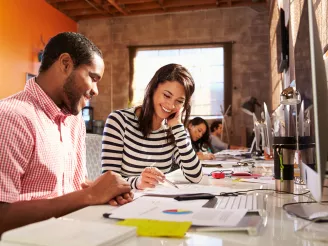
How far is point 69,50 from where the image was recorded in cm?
131

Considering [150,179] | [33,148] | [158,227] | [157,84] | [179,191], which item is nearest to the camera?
[158,227]

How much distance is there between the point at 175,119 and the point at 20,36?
173 inches

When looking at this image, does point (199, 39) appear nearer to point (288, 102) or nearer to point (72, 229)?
point (288, 102)

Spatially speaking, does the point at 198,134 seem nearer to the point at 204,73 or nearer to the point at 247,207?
the point at 204,73

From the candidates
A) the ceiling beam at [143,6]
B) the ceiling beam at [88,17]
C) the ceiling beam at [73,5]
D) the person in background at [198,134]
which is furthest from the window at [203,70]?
the person in background at [198,134]

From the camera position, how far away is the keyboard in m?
0.98

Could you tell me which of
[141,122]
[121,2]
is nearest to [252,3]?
[121,2]

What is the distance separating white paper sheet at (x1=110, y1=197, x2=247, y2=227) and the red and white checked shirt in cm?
33

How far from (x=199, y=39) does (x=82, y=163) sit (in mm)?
5386

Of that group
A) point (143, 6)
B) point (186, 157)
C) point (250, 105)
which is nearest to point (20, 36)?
point (143, 6)

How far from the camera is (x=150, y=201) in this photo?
1035 mm

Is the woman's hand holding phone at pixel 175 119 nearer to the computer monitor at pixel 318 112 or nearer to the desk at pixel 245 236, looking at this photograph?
the desk at pixel 245 236

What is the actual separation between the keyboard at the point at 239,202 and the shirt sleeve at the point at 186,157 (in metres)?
0.49

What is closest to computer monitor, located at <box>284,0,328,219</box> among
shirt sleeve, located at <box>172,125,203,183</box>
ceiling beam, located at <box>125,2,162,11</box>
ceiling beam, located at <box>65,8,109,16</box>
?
shirt sleeve, located at <box>172,125,203,183</box>
